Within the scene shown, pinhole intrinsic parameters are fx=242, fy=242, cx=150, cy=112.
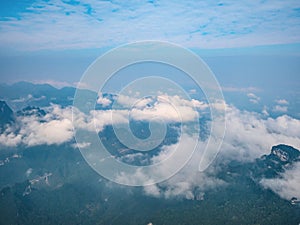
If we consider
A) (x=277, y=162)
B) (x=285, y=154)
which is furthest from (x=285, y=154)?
(x=277, y=162)

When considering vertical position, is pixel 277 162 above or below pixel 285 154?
below

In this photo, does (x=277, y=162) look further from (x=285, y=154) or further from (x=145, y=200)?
(x=145, y=200)

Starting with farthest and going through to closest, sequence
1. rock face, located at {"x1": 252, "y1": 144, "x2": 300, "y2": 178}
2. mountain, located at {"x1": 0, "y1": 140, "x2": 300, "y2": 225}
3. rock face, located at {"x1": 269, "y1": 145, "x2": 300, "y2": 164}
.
Answer: rock face, located at {"x1": 269, "y1": 145, "x2": 300, "y2": 164}
rock face, located at {"x1": 252, "y1": 144, "x2": 300, "y2": 178}
mountain, located at {"x1": 0, "y1": 140, "x2": 300, "y2": 225}

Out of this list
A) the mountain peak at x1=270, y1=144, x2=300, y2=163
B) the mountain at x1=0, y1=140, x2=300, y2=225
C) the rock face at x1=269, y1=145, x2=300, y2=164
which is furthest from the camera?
the mountain peak at x1=270, y1=144, x2=300, y2=163

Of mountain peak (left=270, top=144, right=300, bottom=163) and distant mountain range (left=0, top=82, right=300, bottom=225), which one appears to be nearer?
distant mountain range (left=0, top=82, right=300, bottom=225)

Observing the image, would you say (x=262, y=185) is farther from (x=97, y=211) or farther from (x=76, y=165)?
(x=76, y=165)

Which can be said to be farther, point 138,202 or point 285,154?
point 285,154

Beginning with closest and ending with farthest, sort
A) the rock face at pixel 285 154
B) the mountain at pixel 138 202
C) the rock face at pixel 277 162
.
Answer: the mountain at pixel 138 202 → the rock face at pixel 277 162 → the rock face at pixel 285 154

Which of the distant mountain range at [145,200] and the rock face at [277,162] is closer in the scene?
the distant mountain range at [145,200]

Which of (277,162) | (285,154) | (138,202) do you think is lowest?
(138,202)

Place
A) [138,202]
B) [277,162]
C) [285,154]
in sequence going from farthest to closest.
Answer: [277,162] → [285,154] → [138,202]

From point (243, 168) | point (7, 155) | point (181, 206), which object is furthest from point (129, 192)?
point (7, 155)
